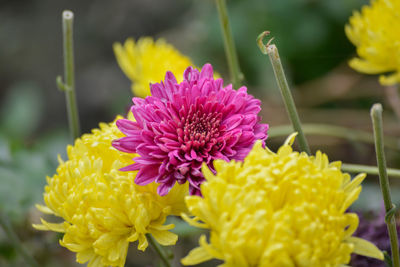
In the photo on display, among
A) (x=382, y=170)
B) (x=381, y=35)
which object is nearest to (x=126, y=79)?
(x=381, y=35)

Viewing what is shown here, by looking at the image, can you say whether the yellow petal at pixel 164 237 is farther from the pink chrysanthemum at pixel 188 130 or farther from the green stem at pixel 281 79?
the green stem at pixel 281 79

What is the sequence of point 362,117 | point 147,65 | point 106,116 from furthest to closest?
1. point 106,116
2. point 362,117
3. point 147,65

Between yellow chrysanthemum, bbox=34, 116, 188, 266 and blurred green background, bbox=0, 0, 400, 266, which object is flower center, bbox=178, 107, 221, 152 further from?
blurred green background, bbox=0, 0, 400, 266

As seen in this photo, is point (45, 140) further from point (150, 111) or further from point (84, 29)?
point (150, 111)

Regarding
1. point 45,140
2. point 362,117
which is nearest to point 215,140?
point 362,117

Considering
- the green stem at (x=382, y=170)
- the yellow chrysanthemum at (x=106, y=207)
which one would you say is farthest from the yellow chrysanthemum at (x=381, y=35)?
the yellow chrysanthemum at (x=106, y=207)

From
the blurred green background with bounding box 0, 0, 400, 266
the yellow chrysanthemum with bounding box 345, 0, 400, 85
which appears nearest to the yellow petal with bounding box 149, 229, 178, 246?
the blurred green background with bounding box 0, 0, 400, 266

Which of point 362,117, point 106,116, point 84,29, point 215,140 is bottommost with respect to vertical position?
point 362,117

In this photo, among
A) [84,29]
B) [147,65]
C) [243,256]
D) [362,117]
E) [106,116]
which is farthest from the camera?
[84,29]
